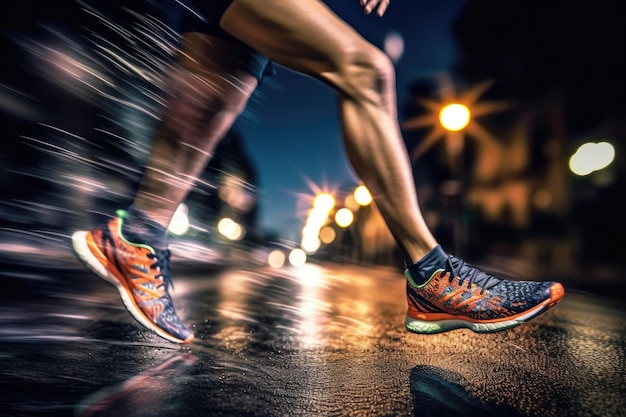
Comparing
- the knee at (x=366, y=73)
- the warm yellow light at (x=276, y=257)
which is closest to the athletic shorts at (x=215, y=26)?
the knee at (x=366, y=73)

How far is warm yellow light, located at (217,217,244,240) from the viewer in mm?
57844

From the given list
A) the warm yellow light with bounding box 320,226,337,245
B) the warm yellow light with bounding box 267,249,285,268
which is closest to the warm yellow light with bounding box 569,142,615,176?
the warm yellow light with bounding box 267,249,285,268

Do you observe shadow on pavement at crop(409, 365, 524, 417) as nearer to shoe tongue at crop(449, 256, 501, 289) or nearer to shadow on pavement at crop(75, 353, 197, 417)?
shoe tongue at crop(449, 256, 501, 289)

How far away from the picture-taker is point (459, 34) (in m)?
26.2

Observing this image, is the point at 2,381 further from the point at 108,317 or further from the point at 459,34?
the point at 459,34

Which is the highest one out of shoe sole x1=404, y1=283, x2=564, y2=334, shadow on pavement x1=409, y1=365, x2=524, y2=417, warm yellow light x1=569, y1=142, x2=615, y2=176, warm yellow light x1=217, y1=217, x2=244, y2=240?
warm yellow light x1=569, y1=142, x2=615, y2=176

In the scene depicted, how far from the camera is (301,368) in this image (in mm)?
1862

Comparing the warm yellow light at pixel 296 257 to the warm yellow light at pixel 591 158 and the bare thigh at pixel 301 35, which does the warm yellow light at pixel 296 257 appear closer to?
the warm yellow light at pixel 591 158

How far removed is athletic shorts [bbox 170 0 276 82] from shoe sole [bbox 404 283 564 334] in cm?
138

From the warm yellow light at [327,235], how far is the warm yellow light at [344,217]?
1727 centimetres

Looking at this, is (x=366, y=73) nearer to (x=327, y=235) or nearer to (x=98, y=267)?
(x=98, y=267)

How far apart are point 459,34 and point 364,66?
27.0 m

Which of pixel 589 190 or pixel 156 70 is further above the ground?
Answer: pixel 589 190

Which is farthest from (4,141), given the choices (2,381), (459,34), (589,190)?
(459,34)
